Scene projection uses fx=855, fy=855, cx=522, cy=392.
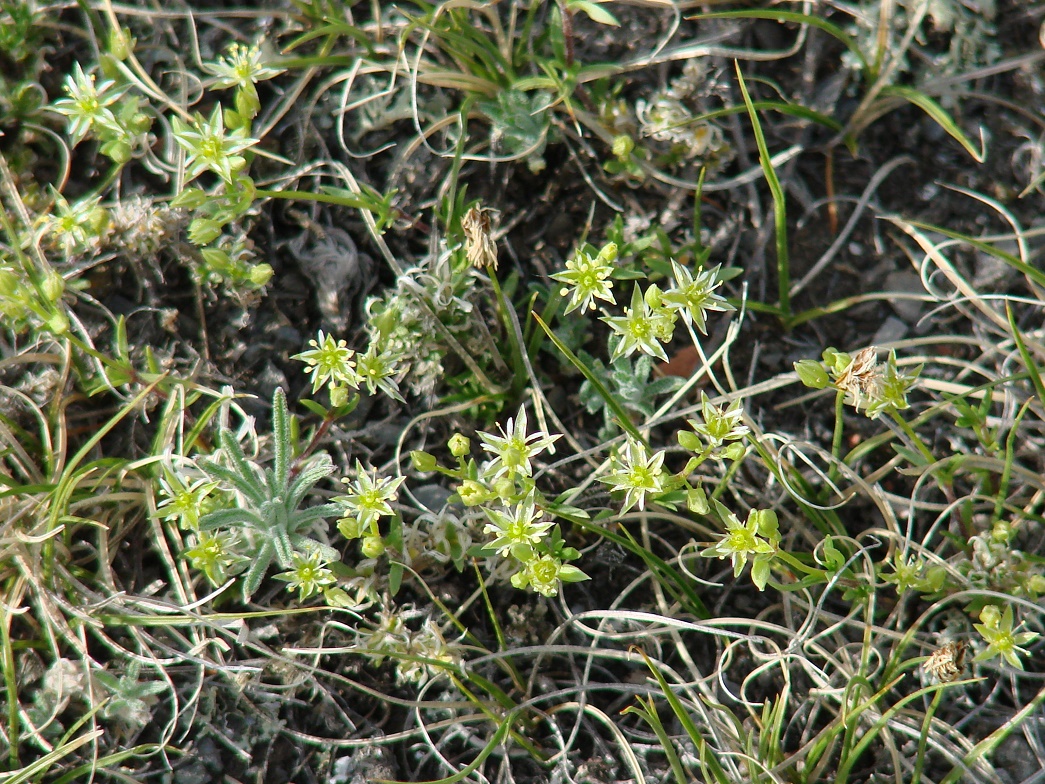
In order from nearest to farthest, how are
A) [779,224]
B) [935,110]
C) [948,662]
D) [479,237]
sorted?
[948,662], [479,237], [779,224], [935,110]

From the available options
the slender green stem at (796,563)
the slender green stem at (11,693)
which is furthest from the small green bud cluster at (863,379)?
the slender green stem at (11,693)

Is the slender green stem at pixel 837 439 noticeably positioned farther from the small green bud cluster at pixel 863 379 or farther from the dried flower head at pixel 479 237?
the dried flower head at pixel 479 237

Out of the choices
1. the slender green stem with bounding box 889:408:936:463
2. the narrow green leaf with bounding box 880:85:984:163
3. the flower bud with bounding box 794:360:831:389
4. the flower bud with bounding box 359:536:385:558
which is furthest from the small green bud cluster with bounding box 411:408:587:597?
the narrow green leaf with bounding box 880:85:984:163

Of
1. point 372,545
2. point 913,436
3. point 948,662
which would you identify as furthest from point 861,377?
point 372,545

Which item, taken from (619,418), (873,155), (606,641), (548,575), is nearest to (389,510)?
(548,575)

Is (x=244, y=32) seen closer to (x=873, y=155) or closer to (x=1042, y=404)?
(x=873, y=155)

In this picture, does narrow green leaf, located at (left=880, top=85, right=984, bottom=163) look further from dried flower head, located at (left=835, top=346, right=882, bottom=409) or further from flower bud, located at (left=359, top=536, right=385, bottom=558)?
flower bud, located at (left=359, top=536, right=385, bottom=558)

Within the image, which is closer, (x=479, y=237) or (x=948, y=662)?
(x=948, y=662)

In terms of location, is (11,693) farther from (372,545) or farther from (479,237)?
(479,237)

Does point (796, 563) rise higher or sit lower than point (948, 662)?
higher
